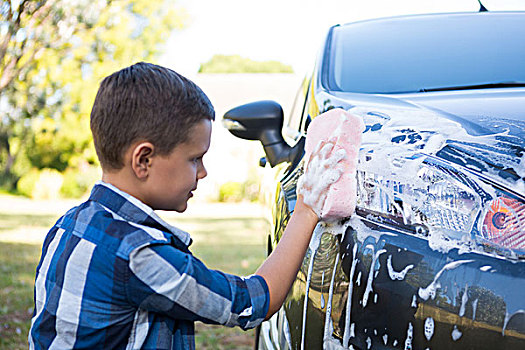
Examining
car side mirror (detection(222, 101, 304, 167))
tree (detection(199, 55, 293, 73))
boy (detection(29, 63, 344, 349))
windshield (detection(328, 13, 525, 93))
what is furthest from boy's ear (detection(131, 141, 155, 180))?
tree (detection(199, 55, 293, 73))

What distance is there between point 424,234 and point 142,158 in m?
0.61

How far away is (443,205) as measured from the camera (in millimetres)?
1331

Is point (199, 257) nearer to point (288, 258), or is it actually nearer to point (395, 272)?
point (288, 258)

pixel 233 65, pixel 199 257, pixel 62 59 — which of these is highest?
pixel 62 59

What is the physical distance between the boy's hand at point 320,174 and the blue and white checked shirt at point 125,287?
23cm

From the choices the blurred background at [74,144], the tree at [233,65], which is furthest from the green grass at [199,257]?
the tree at [233,65]

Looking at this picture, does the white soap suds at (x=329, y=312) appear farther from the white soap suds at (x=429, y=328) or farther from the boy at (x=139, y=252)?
the white soap suds at (x=429, y=328)

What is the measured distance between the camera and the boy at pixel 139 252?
4.23 ft

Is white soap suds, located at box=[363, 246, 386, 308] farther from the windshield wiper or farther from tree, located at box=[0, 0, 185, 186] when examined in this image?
tree, located at box=[0, 0, 185, 186]

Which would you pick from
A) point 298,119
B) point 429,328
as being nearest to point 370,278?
point 429,328

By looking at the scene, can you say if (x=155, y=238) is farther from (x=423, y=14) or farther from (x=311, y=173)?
(x=423, y=14)

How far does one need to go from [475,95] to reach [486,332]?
0.85m

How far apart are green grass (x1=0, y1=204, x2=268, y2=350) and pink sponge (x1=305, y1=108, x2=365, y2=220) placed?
1.76 meters

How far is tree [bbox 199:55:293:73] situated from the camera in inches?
1800
